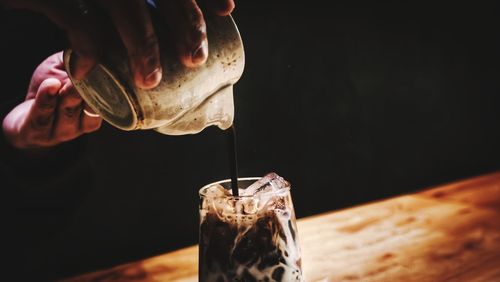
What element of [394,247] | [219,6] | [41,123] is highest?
[219,6]

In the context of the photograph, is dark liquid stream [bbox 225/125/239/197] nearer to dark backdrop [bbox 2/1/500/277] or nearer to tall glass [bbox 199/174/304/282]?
tall glass [bbox 199/174/304/282]

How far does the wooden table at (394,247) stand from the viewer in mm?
1062

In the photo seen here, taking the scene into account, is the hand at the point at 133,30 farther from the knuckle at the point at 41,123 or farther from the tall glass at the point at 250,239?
the knuckle at the point at 41,123

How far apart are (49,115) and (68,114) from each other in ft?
0.15

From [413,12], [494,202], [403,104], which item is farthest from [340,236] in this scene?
[413,12]

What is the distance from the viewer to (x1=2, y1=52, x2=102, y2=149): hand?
96 cm

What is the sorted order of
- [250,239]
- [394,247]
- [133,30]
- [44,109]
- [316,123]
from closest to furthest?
[133,30] → [250,239] → [44,109] → [394,247] → [316,123]

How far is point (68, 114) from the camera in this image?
1.03 metres

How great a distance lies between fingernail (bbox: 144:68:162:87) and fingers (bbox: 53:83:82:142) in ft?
1.49

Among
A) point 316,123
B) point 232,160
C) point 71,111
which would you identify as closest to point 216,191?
point 232,160

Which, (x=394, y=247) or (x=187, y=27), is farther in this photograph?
(x=394, y=247)

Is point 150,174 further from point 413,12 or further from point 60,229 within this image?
point 413,12

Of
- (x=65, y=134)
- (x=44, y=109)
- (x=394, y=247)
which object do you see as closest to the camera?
(x=44, y=109)

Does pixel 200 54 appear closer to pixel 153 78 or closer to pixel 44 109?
pixel 153 78
